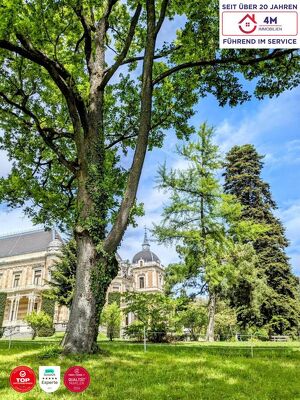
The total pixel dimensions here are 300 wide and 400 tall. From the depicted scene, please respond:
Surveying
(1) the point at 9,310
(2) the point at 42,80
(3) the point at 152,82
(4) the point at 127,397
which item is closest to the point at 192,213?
(2) the point at 42,80

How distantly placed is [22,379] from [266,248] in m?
33.1

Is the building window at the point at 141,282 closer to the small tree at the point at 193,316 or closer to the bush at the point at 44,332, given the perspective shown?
the bush at the point at 44,332

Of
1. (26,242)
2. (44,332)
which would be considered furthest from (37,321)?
(26,242)

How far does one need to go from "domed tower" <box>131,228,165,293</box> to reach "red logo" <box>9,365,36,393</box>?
61818mm

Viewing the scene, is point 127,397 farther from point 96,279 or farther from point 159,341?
point 159,341

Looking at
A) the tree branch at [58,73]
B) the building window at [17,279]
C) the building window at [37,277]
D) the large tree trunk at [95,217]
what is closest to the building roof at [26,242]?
the building window at [37,277]

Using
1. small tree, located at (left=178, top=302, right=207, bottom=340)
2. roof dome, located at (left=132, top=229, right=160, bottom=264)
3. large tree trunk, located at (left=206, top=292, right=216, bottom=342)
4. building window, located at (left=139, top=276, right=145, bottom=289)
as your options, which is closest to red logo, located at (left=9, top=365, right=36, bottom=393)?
small tree, located at (left=178, top=302, right=207, bottom=340)

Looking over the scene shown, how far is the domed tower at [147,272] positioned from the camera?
64188mm

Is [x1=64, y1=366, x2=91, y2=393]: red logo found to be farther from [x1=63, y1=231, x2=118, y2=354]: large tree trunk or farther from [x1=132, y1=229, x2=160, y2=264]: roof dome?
[x1=132, y1=229, x2=160, y2=264]: roof dome

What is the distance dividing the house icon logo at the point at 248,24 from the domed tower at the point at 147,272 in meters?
58.5

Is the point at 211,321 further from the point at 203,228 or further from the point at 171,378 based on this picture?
the point at 171,378

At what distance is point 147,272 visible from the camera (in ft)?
214

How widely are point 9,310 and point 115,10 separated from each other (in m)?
49.4

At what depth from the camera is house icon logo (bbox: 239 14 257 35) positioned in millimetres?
7536
